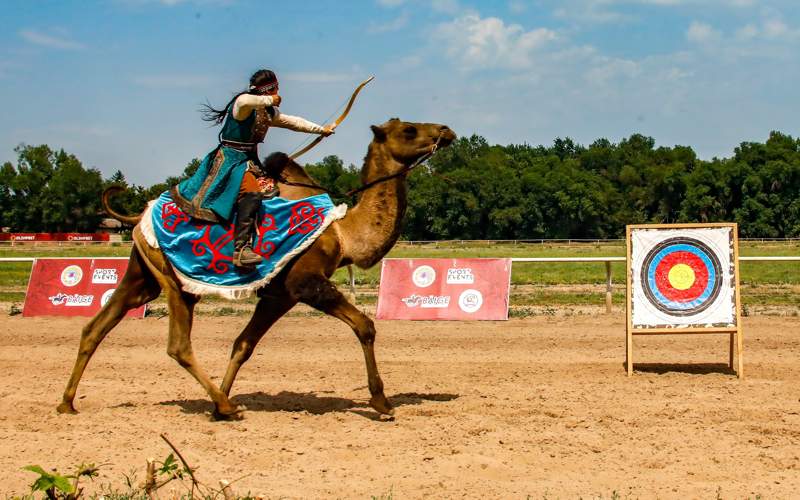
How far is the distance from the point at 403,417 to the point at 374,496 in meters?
2.58

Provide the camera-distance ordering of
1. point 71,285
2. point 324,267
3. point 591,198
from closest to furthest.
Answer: point 324,267 < point 71,285 < point 591,198

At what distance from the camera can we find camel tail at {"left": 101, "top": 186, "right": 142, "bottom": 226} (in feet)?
32.1

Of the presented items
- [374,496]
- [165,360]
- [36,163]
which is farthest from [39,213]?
[374,496]

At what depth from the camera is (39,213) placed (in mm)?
120562

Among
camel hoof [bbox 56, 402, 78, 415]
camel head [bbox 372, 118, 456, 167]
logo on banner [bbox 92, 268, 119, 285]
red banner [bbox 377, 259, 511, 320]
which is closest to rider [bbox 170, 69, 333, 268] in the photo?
camel head [bbox 372, 118, 456, 167]

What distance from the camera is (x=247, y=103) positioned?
8.74 metres

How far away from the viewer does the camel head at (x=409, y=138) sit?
894 cm

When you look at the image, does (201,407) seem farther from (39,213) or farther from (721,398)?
(39,213)

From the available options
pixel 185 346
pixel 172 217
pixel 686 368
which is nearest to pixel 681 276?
pixel 686 368

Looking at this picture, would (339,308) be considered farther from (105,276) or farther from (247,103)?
(105,276)

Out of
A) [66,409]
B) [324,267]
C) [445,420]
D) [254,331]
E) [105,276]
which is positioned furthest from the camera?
[105,276]

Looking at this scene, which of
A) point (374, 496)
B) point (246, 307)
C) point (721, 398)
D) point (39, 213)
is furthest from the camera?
point (39, 213)

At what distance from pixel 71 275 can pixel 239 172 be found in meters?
12.7

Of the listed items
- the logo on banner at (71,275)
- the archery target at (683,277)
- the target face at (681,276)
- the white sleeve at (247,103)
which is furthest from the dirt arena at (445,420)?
the logo on banner at (71,275)
